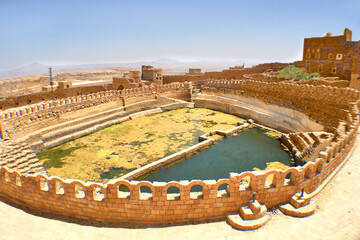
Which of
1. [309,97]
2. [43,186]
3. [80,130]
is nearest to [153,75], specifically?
[80,130]

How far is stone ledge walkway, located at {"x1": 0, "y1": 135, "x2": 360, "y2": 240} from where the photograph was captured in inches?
209

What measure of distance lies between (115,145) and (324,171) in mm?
11979

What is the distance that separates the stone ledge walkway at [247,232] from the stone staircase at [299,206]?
Result: 13 cm

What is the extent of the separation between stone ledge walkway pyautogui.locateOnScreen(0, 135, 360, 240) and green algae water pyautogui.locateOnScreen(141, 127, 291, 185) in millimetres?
5335

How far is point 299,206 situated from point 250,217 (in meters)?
1.36

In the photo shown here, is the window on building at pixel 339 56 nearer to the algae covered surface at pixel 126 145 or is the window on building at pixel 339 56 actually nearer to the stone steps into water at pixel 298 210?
the algae covered surface at pixel 126 145

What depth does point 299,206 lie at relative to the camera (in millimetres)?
6000

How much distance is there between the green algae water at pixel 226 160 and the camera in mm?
11711

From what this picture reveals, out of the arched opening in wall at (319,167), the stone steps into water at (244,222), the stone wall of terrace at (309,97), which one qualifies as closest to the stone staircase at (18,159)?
the stone steps into water at (244,222)

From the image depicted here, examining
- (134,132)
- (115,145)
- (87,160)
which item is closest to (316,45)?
(134,132)

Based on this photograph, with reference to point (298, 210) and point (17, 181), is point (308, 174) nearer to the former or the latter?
point (298, 210)

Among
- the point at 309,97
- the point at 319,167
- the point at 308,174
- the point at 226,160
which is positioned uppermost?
the point at 309,97

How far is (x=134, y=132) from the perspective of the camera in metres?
17.9

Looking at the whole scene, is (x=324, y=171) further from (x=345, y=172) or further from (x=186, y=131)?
(x=186, y=131)
